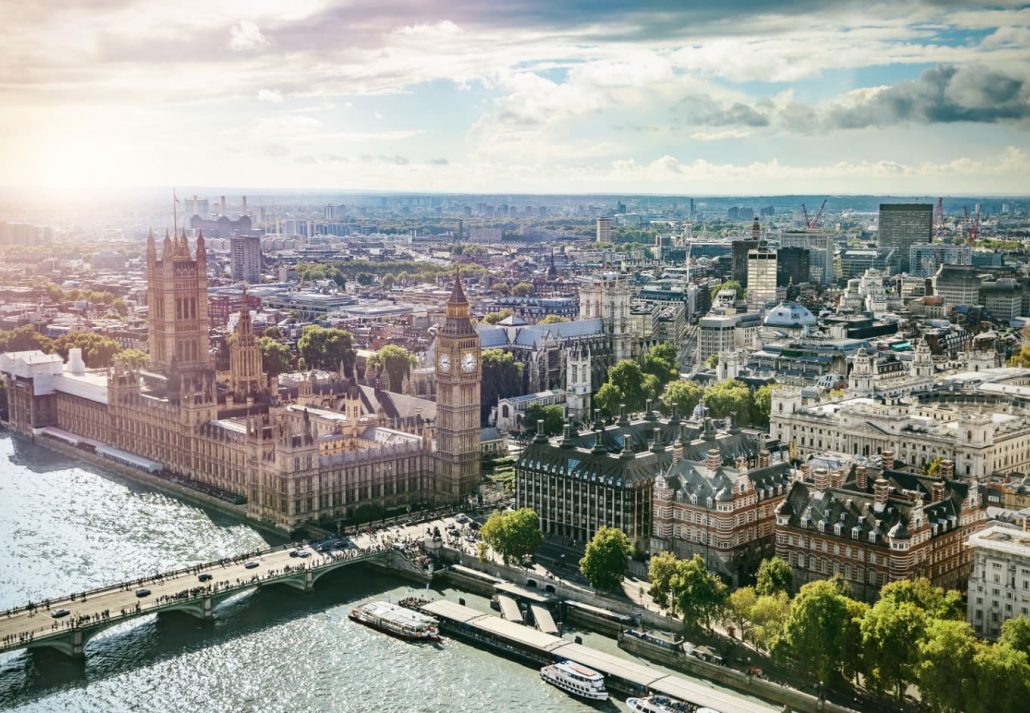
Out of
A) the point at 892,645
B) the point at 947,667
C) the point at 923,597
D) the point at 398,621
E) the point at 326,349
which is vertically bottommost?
the point at 398,621

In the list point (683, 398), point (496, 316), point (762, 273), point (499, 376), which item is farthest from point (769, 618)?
point (762, 273)

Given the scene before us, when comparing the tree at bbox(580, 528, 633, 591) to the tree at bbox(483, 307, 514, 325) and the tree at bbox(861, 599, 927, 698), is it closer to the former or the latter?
the tree at bbox(861, 599, 927, 698)

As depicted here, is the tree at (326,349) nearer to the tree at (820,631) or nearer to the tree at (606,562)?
the tree at (606,562)

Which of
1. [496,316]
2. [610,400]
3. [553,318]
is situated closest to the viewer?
[610,400]

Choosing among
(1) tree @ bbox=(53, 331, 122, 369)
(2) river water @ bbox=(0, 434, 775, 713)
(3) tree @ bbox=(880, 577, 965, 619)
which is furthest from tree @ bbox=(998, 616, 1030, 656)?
(1) tree @ bbox=(53, 331, 122, 369)

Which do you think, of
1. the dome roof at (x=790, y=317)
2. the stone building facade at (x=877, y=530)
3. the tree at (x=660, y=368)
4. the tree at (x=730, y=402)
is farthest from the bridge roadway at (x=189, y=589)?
the dome roof at (x=790, y=317)

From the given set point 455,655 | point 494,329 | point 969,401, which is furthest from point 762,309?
point 455,655

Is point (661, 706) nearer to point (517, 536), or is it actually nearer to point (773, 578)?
point (773, 578)
